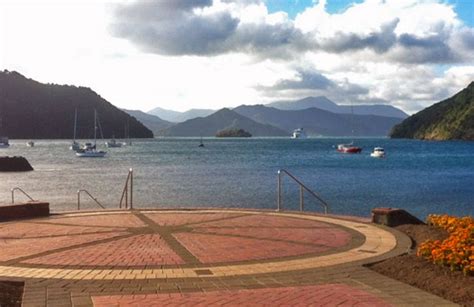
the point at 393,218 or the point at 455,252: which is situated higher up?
the point at 455,252

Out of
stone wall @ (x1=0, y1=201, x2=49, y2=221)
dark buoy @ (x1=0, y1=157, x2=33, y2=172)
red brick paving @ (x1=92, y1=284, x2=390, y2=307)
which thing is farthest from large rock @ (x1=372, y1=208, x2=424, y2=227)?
dark buoy @ (x1=0, y1=157, x2=33, y2=172)

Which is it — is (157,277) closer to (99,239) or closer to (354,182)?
(99,239)

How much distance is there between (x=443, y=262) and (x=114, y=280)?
16.7ft

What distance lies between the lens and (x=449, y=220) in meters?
13.0

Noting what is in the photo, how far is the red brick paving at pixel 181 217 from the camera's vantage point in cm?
1449

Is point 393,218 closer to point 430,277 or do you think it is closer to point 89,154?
point 430,277

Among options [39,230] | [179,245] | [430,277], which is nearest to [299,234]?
[179,245]

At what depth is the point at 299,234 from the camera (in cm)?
1257

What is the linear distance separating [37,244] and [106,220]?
140 inches

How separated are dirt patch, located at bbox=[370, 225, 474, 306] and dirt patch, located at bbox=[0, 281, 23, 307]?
5.36 meters

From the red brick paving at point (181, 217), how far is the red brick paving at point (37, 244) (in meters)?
2.12

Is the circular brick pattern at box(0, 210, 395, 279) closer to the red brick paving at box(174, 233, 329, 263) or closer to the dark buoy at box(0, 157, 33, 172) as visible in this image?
the red brick paving at box(174, 233, 329, 263)

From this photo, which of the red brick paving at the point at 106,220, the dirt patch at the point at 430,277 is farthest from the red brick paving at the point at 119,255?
the dirt patch at the point at 430,277

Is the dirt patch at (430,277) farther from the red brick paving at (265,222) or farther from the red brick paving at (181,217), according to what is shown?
the red brick paving at (181,217)
